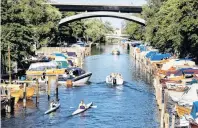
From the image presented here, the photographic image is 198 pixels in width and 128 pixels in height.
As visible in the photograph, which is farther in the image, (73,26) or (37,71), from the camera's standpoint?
(73,26)

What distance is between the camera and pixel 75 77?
77.2 meters

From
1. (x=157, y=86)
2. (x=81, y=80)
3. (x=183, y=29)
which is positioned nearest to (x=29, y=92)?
(x=157, y=86)

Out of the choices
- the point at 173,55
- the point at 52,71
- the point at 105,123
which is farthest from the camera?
the point at 173,55

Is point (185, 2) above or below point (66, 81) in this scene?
above

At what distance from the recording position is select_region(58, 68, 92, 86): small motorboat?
7575cm

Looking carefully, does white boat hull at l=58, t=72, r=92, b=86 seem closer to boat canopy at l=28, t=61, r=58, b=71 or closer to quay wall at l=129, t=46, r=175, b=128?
boat canopy at l=28, t=61, r=58, b=71

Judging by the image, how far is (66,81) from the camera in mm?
75250

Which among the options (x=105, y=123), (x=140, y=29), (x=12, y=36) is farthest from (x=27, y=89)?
(x=140, y=29)

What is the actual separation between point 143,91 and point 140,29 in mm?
120319

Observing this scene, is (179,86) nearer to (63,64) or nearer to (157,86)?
(157,86)

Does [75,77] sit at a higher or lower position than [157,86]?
lower

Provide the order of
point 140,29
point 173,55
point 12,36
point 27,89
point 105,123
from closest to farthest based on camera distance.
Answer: point 105,123 < point 27,89 < point 12,36 < point 173,55 < point 140,29

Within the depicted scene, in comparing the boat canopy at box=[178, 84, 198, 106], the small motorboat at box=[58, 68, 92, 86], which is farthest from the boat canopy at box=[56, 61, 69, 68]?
the boat canopy at box=[178, 84, 198, 106]

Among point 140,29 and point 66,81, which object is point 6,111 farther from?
point 140,29
